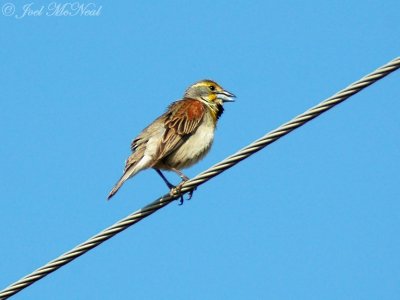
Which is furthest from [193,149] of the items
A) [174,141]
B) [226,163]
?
[226,163]

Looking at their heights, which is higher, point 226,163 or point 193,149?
point 193,149

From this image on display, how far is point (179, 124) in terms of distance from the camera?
31.8 feet

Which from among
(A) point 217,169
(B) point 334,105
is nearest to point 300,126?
(B) point 334,105

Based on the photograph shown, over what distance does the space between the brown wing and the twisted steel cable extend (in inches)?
107

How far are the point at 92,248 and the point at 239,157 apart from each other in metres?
1.41

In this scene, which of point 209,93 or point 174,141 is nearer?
point 174,141

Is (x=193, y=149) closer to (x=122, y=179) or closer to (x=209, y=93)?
(x=122, y=179)

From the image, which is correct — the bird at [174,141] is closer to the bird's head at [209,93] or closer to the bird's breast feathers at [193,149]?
the bird's breast feathers at [193,149]

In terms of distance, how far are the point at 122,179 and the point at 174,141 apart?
0.96m

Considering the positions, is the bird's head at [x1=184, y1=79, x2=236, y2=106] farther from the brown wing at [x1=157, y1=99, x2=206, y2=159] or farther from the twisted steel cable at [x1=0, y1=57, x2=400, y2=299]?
the twisted steel cable at [x1=0, y1=57, x2=400, y2=299]

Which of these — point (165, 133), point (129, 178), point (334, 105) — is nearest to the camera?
point (334, 105)

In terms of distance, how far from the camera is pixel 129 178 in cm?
898

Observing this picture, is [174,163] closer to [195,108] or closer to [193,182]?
[195,108]

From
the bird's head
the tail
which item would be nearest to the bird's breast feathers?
the tail
